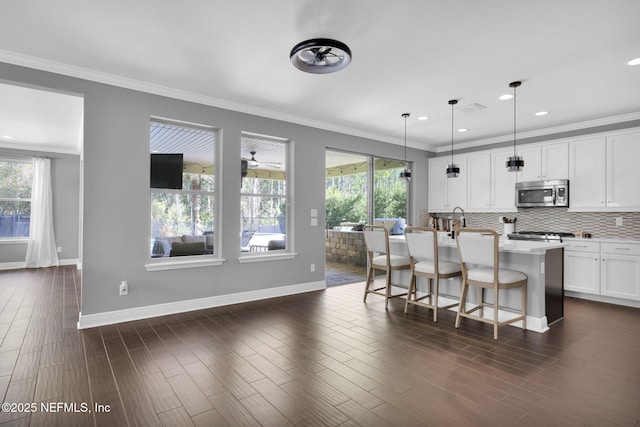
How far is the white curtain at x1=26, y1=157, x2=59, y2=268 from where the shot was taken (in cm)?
737

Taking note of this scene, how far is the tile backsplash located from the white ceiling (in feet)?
4.54

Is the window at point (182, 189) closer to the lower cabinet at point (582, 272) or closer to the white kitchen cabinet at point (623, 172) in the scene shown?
the lower cabinet at point (582, 272)

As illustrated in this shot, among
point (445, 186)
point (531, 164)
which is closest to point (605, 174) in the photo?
point (531, 164)

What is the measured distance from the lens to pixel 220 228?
4.37 meters

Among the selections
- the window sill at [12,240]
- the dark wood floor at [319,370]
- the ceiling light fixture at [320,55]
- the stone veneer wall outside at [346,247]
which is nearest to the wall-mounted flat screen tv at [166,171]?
the dark wood floor at [319,370]

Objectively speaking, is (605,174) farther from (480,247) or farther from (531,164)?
(480,247)

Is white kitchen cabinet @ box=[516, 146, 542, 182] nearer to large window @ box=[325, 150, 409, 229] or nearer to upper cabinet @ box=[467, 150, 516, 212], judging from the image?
upper cabinet @ box=[467, 150, 516, 212]

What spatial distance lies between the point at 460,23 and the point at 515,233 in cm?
424

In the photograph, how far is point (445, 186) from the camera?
22.0 feet

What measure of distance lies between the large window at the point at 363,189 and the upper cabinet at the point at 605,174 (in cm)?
255

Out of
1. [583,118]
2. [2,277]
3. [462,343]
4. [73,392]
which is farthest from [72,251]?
[583,118]

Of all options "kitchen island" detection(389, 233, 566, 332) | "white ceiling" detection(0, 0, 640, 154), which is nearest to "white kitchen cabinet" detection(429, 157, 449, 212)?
"white ceiling" detection(0, 0, 640, 154)

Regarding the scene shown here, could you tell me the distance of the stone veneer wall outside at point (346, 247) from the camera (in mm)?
6914

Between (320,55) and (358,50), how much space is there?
36 cm
